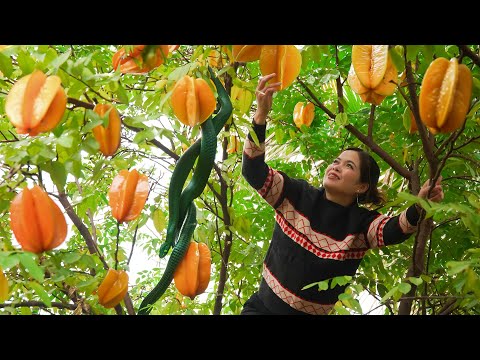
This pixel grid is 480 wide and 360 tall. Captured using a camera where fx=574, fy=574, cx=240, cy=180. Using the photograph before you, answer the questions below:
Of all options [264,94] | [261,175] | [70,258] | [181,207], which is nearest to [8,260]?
[70,258]

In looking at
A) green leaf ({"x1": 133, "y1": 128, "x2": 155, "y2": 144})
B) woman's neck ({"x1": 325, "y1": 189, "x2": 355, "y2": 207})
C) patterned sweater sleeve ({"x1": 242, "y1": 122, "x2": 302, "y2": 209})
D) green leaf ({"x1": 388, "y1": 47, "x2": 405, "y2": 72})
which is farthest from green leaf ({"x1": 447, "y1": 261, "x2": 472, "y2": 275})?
woman's neck ({"x1": 325, "y1": 189, "x2": 355, "y2": 207})

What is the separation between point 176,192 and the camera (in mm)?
1473

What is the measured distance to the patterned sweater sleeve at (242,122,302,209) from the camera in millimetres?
1827

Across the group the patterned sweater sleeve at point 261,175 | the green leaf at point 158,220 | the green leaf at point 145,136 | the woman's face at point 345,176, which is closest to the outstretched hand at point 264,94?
the patterned sweater sleeve at point 261,175

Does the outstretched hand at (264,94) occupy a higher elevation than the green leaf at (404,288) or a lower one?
higher

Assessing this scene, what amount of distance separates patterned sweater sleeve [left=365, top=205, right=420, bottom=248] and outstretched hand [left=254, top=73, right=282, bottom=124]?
518 millimetres

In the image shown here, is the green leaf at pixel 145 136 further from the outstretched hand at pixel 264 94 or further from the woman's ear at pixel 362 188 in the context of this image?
the woman's ear at pixel 362 188

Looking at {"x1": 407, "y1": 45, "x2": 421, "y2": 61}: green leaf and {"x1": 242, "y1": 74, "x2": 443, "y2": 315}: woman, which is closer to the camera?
{"x1": 407, "y1": 45, "x2": 421, "y2": 61}: green leaf

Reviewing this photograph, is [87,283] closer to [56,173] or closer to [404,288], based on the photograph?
[56,173]

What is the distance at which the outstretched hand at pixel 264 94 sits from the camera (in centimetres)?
139

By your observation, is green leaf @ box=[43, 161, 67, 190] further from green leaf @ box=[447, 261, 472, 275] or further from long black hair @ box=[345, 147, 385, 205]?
long black hair @ box=[345, 147, 385, 205]
